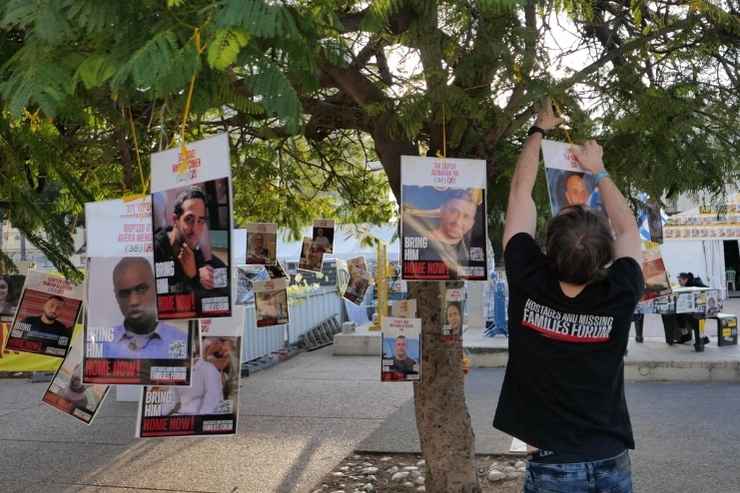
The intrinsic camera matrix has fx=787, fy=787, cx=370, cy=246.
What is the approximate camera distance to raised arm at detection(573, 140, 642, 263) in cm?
Answer: 273

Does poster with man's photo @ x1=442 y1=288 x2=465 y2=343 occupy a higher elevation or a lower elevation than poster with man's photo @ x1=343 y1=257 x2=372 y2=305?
lower

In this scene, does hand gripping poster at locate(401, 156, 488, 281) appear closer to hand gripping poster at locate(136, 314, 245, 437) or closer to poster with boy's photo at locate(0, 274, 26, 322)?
hand gripping poster at locate(136, 314, 245, 437)

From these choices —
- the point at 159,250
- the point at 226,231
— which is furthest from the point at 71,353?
the point at 226,231

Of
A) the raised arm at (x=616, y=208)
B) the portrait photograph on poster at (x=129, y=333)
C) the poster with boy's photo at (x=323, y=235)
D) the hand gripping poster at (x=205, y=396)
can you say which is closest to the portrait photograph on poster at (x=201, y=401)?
the hand gripping poster at (x=205, y=396)

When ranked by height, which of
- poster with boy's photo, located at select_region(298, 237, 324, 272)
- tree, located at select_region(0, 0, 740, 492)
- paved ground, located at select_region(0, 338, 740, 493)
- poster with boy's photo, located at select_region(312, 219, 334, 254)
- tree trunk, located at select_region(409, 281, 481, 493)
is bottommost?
paved ground, located at select_region(0, 338, 740, 493)

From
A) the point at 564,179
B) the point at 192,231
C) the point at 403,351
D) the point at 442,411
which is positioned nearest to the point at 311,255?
the point at 442,411

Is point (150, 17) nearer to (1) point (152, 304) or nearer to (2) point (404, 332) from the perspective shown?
(1) point (152, 304)

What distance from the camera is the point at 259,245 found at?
22.0 ft

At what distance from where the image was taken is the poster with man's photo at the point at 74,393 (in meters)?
4.01

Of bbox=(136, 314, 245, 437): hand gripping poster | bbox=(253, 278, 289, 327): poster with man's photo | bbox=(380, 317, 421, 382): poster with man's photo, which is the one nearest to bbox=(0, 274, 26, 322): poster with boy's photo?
bbox=(136, 314, 245, 437): hand gripping poster

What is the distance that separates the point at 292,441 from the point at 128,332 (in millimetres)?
4641

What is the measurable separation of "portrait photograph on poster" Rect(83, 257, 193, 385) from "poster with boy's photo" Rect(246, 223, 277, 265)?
329 cm

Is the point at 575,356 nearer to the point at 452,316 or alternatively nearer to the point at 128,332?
the point at 128,332

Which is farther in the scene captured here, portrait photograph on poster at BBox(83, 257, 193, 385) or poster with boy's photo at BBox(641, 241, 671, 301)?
poster with boy's photo at BBox(641, 241, 671, 301)
